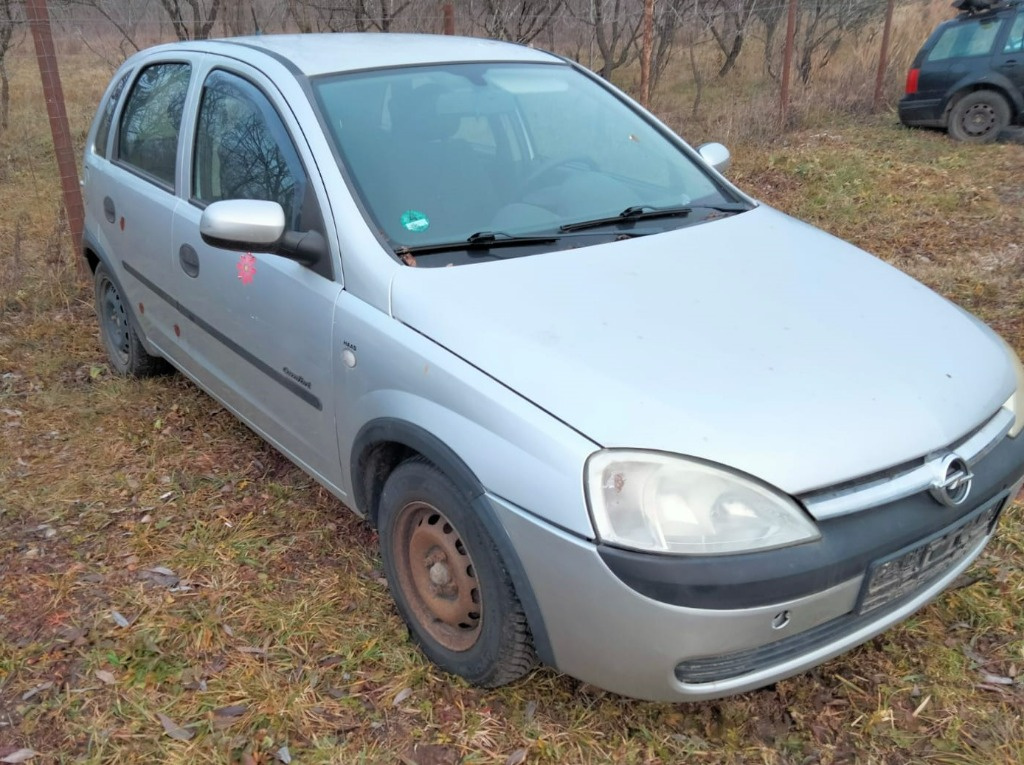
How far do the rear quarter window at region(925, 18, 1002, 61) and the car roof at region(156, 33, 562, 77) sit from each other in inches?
333

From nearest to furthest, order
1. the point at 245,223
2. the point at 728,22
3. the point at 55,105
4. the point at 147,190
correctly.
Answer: the point at 245,223, the point at 147,190, the point at 55,105, the point at 728,22

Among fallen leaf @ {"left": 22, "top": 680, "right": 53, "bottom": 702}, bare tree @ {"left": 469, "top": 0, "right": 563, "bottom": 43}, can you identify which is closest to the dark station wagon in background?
bare tree @ {"left": 469, "top": 0, "right": 563, "bottom": 43}

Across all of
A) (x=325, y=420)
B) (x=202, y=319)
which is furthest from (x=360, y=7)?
(x=325, y=420)

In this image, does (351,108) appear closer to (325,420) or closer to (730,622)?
(325,420)

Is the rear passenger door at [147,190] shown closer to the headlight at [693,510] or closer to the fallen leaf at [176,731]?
the fallen leaf at [176,731]

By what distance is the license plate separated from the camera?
1990 millimetres

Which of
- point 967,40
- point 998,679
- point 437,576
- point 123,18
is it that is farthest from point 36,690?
point 123,18

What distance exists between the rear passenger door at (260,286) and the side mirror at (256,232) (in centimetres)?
5

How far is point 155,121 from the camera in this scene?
12.5ft

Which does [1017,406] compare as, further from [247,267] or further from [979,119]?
[979,119]

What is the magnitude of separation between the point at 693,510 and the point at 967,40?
1035cm

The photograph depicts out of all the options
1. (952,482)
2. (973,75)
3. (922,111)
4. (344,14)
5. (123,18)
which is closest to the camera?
(952,482)

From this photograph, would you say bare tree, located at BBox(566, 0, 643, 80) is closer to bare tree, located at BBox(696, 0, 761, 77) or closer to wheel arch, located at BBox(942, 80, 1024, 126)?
bare tree, located at BBox(696, 0, 761, 77)

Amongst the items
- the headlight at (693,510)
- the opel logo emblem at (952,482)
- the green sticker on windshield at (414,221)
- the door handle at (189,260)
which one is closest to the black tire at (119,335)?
the door handle at (189,260)
